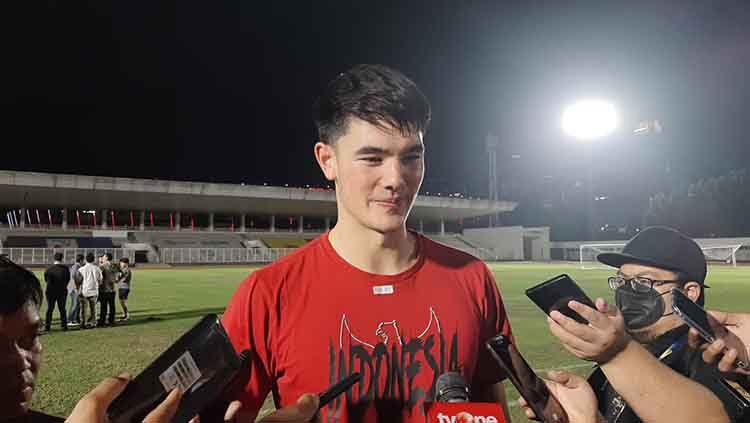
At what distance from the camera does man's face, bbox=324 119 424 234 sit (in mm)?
2105

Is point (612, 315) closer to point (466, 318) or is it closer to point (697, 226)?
point (466, 318)

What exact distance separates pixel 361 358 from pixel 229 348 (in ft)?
3.10

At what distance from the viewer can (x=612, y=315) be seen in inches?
58.7

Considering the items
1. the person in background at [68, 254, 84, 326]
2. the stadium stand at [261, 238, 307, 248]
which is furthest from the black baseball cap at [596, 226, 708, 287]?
the stadium stand at [261, 238, 307, 248]

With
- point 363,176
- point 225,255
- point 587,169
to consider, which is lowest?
point 225,255

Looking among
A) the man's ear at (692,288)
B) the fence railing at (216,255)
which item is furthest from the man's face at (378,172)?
the fence railing at (216,255)

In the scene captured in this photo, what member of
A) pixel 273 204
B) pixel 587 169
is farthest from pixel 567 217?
pixel 273 204

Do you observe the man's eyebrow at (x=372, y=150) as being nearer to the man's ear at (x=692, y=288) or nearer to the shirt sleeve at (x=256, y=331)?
the shirt sleeve at (x=256, y=331)

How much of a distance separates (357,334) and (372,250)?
355 millimetres

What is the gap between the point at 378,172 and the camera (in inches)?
83.4

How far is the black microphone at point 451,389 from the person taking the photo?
165 centimetres

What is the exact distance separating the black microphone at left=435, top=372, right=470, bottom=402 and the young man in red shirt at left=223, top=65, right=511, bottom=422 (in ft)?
1.13

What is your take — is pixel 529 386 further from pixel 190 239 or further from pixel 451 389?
pixel 190 239

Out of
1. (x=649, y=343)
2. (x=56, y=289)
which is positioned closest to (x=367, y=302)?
(x=649, y=343)
